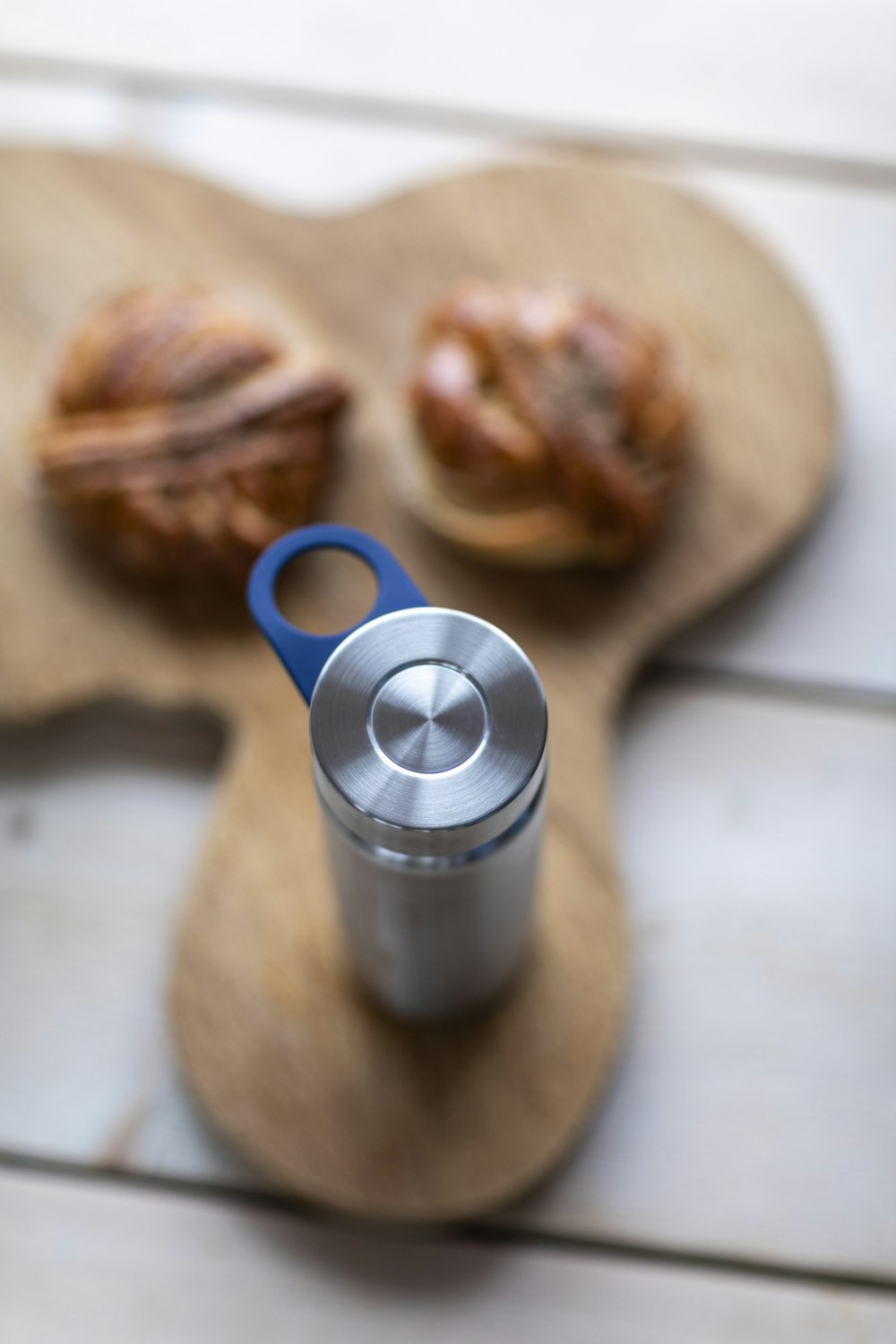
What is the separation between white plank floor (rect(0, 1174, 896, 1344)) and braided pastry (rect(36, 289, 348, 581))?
1.47ft

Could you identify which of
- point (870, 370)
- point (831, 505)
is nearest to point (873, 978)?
point (831, 505)

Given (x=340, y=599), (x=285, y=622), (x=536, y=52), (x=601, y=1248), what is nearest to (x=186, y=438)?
(x=340, y=599)

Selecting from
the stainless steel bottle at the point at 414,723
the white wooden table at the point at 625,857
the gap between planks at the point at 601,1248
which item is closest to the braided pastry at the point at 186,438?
the white wooden table at the point at 625,857

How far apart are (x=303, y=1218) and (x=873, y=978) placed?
415 millimetres

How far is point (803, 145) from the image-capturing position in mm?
997

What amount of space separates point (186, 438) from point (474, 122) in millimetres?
393

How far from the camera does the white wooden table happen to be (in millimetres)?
800

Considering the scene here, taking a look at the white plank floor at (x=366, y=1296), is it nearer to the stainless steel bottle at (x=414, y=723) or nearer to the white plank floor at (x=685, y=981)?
the white plank floor at (x=685, y=981)

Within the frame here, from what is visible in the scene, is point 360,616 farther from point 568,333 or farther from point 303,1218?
point 303,1218

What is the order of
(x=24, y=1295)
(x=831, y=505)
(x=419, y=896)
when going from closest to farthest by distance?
(x=419, y=896) → (x=24, y=1295) → (x=831, y=505)

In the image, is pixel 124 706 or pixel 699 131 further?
pixel 699 131

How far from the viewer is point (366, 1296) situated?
0.80m

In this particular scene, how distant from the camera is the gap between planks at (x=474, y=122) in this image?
991mm

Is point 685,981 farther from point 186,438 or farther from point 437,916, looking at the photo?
point 186,438
